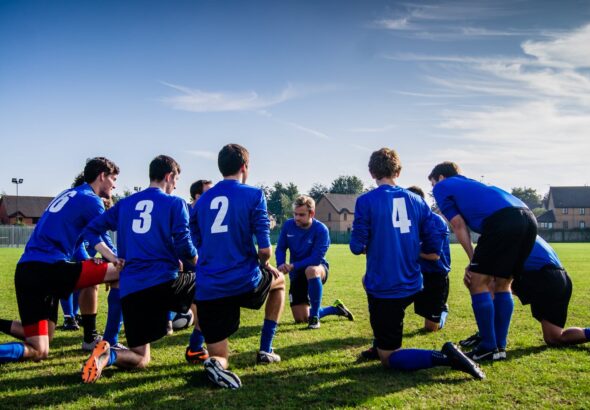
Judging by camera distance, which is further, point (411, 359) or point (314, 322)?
point (314, 322)

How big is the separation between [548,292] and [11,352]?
6.02 m

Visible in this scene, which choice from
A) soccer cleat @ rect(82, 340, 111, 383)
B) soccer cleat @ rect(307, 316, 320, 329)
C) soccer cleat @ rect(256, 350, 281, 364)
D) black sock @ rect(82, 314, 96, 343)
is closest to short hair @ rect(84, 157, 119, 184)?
black sock @ rect(82, 314, 96, 343)

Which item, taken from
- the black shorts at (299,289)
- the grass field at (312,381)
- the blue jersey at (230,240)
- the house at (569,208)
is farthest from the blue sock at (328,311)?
the house at (569,208)

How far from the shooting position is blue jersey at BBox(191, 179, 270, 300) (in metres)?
4.90

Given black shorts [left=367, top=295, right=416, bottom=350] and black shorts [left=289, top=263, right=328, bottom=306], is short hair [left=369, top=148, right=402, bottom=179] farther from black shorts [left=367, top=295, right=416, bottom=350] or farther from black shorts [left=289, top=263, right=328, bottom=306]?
black shorts [left=289, top=263, right=328, bottom=306]

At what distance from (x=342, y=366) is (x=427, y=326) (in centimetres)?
237

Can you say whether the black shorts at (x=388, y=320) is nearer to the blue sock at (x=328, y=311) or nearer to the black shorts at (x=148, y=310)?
the black shorts at (x=148, y=310)

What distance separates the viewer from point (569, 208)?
9662 centimetres

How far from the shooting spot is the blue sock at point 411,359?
4.86m

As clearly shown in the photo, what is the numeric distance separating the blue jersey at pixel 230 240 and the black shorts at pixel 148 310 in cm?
43

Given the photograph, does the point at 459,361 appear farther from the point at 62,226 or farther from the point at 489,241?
the point at 62,226

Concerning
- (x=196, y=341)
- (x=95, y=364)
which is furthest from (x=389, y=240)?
(x=95, y=364)

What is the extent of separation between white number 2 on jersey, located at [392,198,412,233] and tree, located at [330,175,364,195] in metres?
117

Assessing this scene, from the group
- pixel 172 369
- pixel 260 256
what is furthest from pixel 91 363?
pixel 260 256
